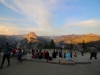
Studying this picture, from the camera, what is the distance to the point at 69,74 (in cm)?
1105

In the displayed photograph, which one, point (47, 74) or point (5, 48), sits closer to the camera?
point (47, 74)

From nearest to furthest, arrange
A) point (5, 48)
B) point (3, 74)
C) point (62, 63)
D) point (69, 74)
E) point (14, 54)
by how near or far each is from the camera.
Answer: point (3, 74) → point (69, 74) → point (5, 48) → point (62, 63) → point (14, 54)

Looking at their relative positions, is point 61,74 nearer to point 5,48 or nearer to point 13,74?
point 13,74

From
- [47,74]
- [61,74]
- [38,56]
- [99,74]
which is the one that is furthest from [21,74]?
[38,56]

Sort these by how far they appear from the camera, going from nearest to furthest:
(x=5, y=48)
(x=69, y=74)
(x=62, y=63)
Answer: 1. (x=69, y=74)
2. (x=5, y=48)
3. (x=62, y=63)

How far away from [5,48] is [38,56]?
8.88 m

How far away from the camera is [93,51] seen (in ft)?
66.5

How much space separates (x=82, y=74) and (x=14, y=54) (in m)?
14.7

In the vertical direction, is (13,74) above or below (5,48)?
below

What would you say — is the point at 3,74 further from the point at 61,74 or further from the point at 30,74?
the point at 61,74

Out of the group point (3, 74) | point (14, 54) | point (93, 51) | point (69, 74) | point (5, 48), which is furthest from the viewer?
point (14, 54)

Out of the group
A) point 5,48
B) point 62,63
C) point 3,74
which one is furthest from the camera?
point 62,63

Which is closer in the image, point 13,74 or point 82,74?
point 13,74

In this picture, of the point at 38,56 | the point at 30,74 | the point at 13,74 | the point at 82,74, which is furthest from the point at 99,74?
the point at 38,56
